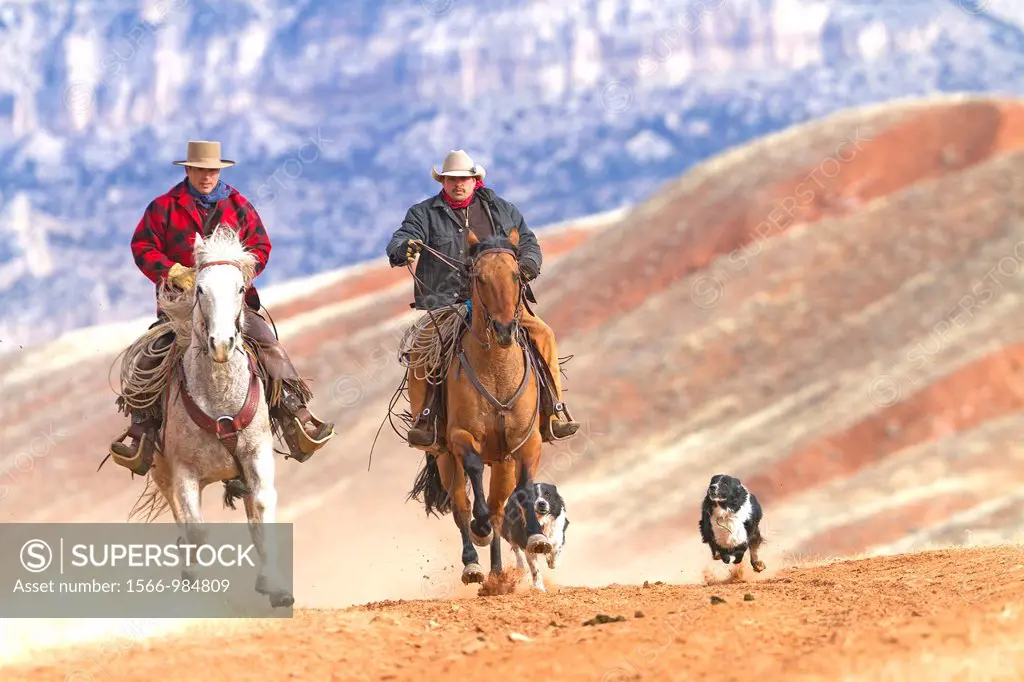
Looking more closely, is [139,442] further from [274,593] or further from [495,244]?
[495,244]

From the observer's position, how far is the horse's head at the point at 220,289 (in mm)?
12562

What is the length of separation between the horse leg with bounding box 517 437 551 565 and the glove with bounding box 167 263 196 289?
10.8 ft

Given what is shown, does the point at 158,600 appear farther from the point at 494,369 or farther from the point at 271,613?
the point at 494,369

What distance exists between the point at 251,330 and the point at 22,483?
52.7m

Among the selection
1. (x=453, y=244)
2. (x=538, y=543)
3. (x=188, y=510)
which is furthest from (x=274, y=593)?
(x=453, y=244)

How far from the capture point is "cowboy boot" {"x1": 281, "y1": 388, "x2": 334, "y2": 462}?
14352 millimetres

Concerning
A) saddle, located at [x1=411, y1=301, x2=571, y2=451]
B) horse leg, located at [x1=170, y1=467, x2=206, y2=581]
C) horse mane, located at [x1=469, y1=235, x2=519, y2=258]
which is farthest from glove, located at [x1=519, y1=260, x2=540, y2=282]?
horse leg, located at [x1=170, y1=467, x2=206, y2=581]

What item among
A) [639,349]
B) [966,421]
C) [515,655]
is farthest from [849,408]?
[515,655]

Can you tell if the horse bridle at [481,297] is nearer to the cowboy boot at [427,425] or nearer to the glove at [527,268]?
the glove at [527,268]

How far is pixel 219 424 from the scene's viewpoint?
13227mm

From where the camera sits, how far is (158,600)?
1309cm

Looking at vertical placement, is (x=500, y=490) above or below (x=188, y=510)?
above

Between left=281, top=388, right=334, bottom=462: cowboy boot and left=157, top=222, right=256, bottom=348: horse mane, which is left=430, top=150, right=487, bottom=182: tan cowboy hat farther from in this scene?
left=281, top=388, right=334, bottom=462: cowboy boot

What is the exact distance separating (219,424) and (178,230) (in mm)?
1964
